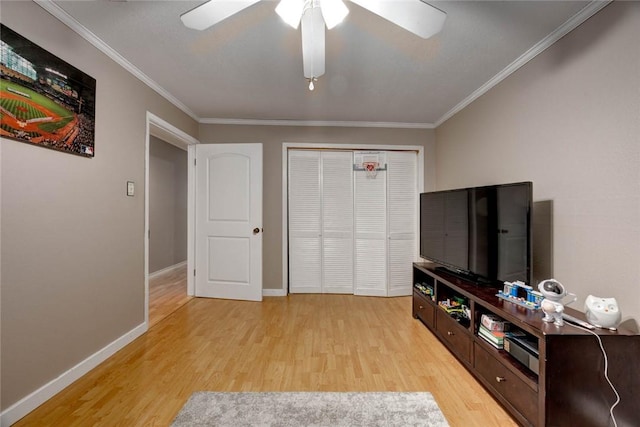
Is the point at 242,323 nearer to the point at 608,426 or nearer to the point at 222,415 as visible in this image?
the point at 222,415

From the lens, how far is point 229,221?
12.0 feet

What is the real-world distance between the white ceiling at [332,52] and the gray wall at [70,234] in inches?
9.3

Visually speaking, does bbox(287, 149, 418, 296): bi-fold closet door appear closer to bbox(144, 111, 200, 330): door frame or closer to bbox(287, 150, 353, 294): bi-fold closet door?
bbox(287, 150, 353, 294): bi-fold closet door

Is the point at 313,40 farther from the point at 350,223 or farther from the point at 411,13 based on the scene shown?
the point at 350,223

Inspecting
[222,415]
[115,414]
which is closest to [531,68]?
[222,415]

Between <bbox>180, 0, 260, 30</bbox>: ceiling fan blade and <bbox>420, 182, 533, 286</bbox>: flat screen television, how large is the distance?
202 cm

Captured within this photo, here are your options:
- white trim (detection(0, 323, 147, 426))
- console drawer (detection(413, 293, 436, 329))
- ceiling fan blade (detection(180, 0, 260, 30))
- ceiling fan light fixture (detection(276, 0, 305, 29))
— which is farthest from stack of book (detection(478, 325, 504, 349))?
white trim (detection(0, 323, 147, 426))

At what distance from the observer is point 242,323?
2.92 meters

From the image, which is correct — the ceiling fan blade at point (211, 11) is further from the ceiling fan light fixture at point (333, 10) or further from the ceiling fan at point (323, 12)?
the ceiling fan light fixture at point (333, 10)

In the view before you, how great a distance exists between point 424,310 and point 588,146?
73.9 inches

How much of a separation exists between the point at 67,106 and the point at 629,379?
3.47 m

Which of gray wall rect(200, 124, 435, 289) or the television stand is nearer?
the television stand

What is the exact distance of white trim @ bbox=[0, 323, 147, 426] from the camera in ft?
5.04

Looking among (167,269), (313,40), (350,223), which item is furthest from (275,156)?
(167,269)
